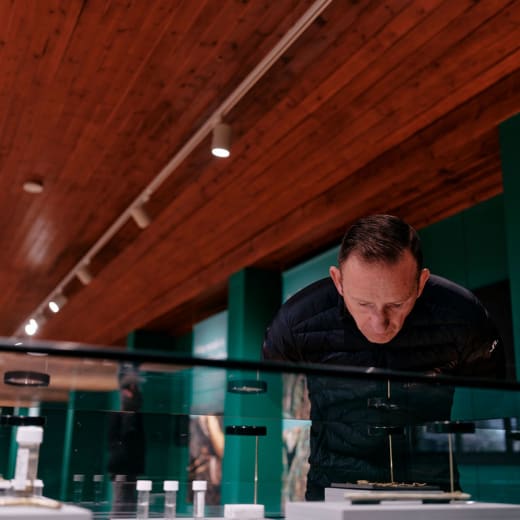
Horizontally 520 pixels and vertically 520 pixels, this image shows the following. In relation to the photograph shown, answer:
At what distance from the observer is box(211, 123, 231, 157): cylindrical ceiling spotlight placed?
445 cm

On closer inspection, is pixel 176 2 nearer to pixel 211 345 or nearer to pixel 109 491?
pixel 109 491

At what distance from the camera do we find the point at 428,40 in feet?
11.4

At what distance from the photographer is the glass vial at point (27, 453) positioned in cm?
99

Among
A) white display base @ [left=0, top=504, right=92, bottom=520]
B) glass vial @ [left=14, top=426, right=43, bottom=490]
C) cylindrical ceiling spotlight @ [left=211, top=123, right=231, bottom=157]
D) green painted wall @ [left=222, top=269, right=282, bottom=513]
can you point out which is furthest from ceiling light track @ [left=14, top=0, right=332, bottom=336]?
white display base @ [left=0, top=504, right=92, bottom=520]

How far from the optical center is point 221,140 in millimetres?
4457

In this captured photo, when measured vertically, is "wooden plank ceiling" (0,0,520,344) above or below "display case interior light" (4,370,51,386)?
above

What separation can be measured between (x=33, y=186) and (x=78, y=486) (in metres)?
4.94

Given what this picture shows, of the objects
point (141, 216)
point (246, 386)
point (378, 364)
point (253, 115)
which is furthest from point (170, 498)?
point (141, 216)

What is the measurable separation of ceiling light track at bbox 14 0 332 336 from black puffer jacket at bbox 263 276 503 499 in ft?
6.97

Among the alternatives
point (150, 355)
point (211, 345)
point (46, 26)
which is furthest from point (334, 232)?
point (150, 355)

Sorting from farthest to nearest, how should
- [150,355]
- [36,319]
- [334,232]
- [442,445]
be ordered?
1. [36,319]
2. [334,232]
3. [442,445]
4. [150,355]

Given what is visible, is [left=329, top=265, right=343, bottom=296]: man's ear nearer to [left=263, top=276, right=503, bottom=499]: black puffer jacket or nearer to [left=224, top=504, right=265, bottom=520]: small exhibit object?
[left=263, top=276, right=503, bottom=499]: black puffer jacket

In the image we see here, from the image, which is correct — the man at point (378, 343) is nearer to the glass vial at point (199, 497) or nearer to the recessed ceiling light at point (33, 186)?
the glass vial at point (199, 497)

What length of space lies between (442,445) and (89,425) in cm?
69
